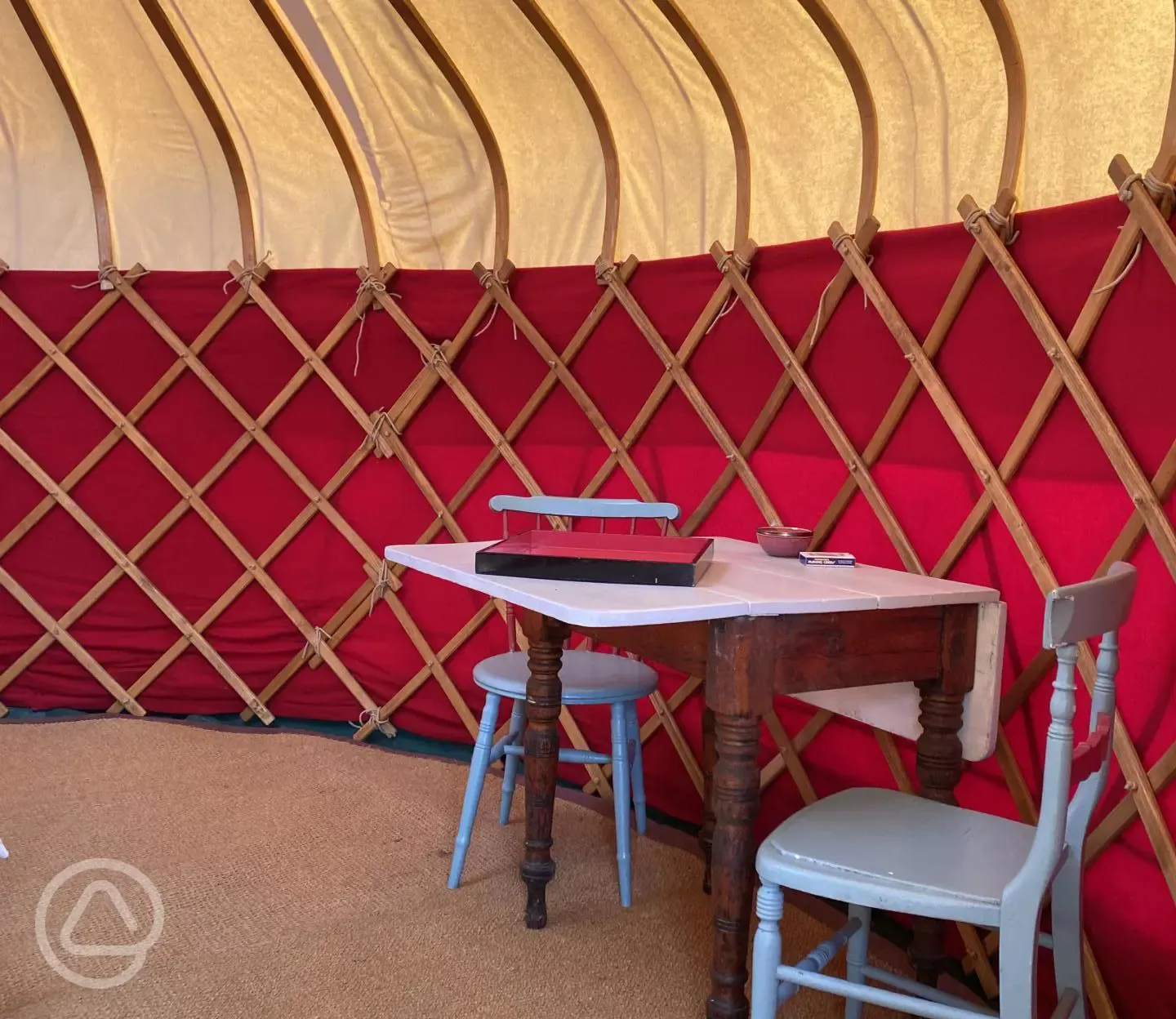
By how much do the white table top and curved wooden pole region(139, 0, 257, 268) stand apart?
4.57ft

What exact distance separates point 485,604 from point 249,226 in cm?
113

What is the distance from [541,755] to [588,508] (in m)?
0.46

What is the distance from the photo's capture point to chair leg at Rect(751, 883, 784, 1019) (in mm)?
960

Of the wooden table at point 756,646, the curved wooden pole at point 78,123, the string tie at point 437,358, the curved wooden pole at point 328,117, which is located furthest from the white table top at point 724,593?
the curved wooden pole at point 78,123

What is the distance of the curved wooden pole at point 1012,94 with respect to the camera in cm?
151

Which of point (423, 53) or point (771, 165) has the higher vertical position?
point (423, 53)

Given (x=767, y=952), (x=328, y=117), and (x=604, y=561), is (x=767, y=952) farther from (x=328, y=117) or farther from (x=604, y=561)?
(x=328, y=117)

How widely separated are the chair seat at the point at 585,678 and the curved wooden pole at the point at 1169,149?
40.7 inches

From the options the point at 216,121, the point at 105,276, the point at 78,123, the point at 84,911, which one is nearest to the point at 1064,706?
the point at 84,911

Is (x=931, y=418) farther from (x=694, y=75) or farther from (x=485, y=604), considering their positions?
(x=485, y=604)

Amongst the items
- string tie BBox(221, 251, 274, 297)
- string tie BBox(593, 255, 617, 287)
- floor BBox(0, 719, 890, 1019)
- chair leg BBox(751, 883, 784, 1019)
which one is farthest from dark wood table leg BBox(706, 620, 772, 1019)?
string tie BBox(221, 251, 274, 297)

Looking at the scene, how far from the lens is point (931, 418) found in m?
1.62

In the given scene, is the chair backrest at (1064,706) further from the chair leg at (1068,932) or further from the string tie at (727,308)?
the string tie at (727,308)

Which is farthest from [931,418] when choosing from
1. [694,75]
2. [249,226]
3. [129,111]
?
[129,111]
